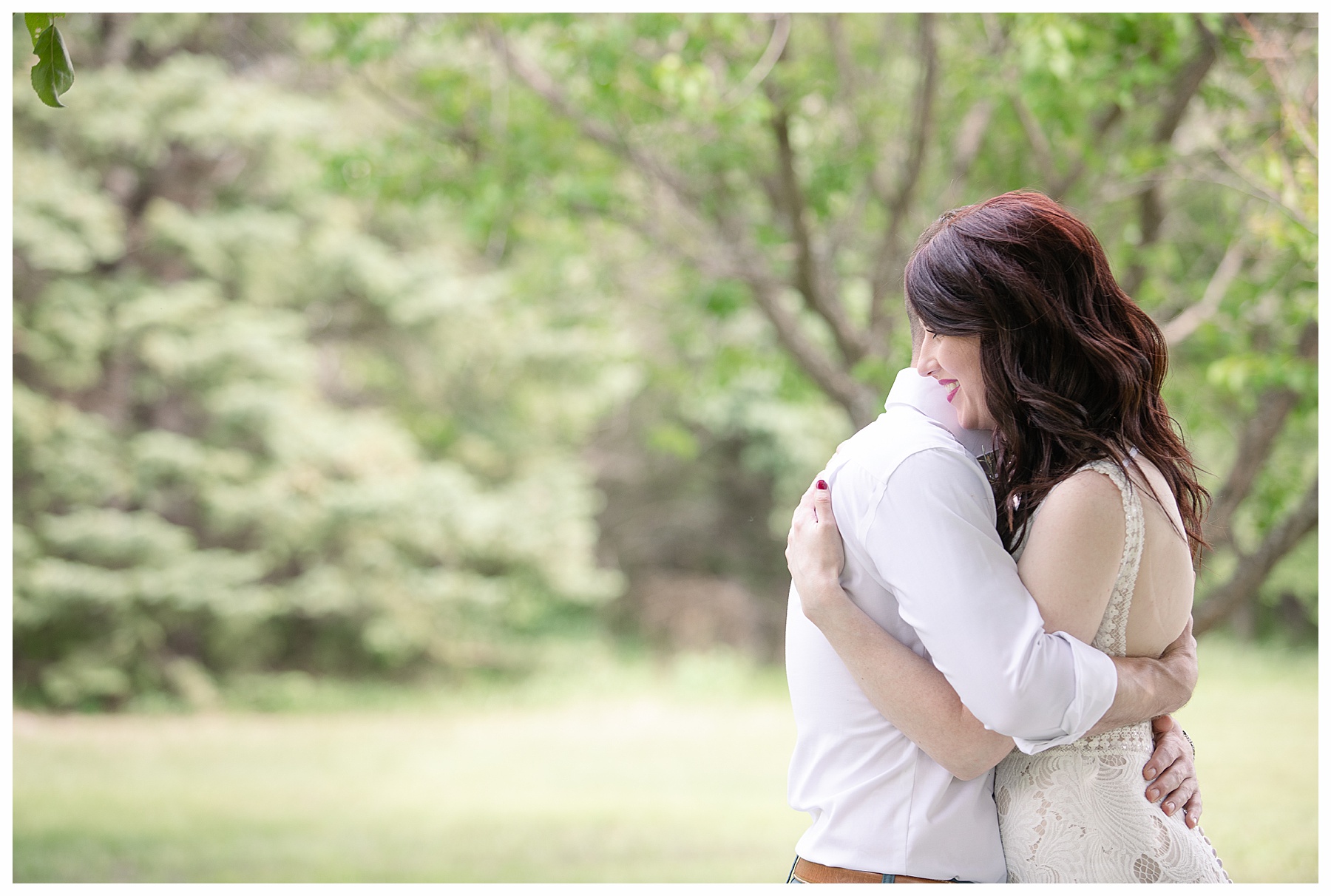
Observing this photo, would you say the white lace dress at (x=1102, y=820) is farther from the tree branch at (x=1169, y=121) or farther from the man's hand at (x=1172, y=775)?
the tree branch at (x=1169, y=121)

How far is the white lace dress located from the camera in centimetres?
131

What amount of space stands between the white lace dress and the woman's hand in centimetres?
32

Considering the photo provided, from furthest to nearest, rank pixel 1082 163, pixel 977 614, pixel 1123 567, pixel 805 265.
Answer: pixel 1082 163, pixel 805 265, pixel 1123 567, pixel 977 614

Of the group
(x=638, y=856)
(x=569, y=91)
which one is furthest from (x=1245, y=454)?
(x=638, y=856)

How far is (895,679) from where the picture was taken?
1.25 meters

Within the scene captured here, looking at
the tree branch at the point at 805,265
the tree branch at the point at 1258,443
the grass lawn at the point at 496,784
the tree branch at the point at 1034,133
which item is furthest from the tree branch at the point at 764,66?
the grass lawn at the point at 496,784

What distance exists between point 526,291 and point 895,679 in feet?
16.4

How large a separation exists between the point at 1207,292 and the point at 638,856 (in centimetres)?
403

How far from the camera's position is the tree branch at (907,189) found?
4223 millimetres

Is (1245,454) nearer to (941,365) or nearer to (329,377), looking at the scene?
(941,365)

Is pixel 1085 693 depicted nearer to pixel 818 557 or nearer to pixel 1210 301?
pixel 818 557

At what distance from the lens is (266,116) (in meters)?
8.87

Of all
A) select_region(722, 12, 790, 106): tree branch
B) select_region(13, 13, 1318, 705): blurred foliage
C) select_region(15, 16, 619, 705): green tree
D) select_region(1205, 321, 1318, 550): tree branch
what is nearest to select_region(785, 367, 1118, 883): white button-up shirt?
select_region(13, 13, 1318, 705): blurred foliage

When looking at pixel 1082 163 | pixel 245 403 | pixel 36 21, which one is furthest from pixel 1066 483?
pixel 245 403
